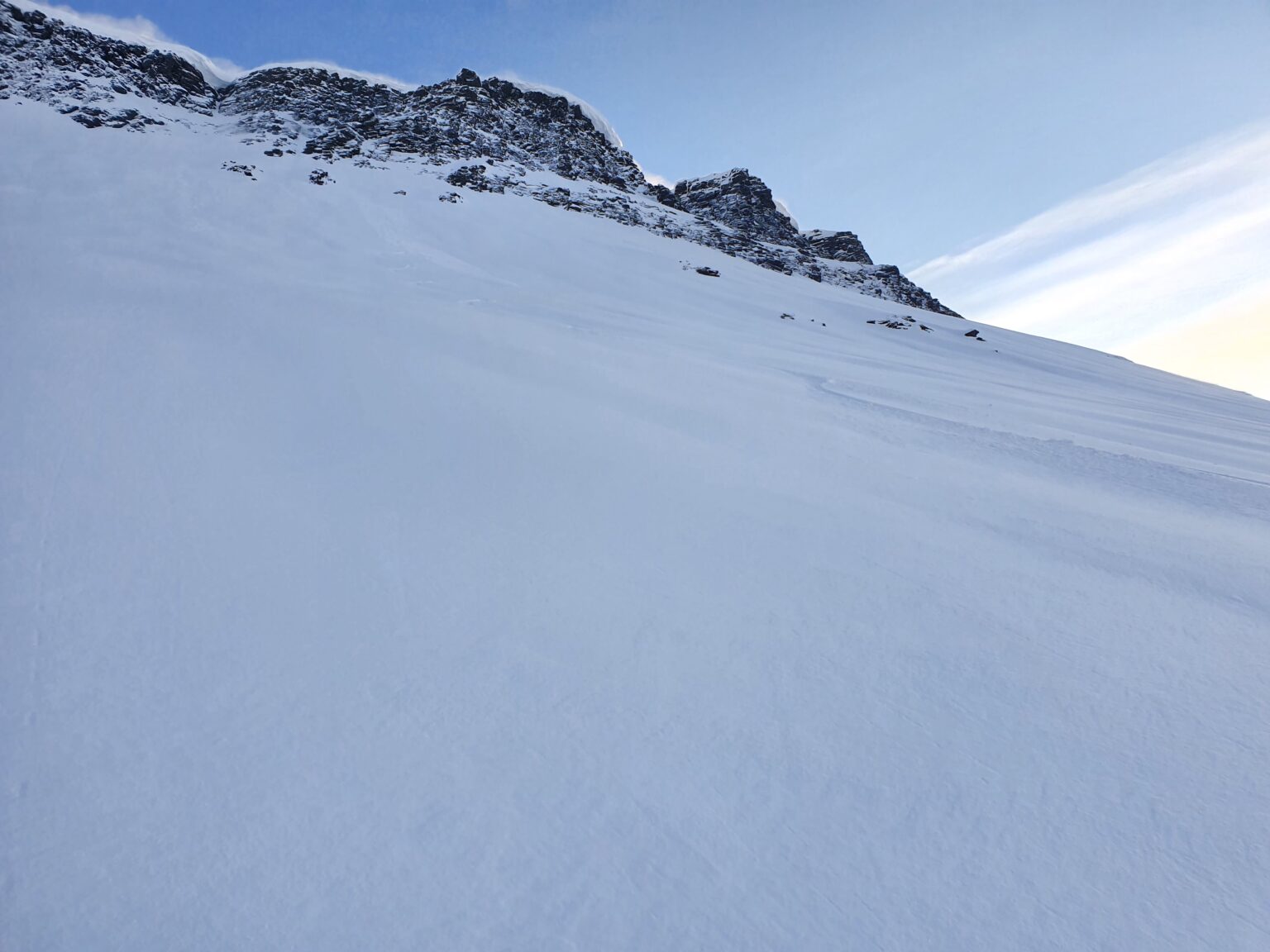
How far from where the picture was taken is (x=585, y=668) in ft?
9.59

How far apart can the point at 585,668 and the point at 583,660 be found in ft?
0.17

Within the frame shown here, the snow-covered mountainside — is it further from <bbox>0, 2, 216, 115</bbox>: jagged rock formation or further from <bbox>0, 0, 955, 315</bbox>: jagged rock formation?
<bbox>0, 2, 216, 115</bbox>: jagged rock formation

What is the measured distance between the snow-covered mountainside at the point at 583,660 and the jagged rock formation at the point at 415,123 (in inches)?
1005

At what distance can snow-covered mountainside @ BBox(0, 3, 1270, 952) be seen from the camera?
196 centimetres

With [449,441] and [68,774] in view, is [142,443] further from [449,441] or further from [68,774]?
[68,774]

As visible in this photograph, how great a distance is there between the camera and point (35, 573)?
10.6 feet

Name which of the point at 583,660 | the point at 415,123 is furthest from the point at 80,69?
the point at 583,660

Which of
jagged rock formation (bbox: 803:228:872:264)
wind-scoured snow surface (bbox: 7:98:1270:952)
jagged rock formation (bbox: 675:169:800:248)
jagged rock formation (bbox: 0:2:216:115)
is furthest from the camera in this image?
jagged rock formation (bbox: 803:228:872:264)

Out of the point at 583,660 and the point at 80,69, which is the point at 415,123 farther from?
the point at 583,660

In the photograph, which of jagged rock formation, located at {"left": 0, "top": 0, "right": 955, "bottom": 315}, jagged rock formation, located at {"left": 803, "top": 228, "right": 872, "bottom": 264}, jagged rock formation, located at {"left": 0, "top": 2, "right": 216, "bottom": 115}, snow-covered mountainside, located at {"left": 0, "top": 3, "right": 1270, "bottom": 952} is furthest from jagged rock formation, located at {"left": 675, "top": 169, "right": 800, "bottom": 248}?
snow-covered mountainside, located at {"left": 0, "top": 3, "right": 1270, "bottom": 952}

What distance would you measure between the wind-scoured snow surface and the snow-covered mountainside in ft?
0.06

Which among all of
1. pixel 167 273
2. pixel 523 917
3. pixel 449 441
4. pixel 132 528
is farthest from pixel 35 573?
pixel 167 273

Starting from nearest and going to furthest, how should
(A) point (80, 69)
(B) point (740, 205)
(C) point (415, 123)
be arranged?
(A) point (80, 69), (C) point (415, 123), (B) point (740, 205)

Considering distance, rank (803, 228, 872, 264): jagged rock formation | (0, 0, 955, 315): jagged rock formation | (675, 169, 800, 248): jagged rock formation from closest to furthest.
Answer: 1. (0, 0, 955, 315): jagged rock formation
2. (675, 169, 800, 248): jagged rock formation
3. (803, 228, 872, 264): jagged rock formation
